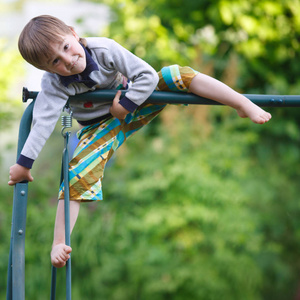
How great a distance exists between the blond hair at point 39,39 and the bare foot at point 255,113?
0.56 m

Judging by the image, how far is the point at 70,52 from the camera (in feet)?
4.45

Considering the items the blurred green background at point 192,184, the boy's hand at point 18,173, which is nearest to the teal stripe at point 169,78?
the boy's hand at point 18,173

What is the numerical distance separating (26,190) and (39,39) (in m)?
0.42

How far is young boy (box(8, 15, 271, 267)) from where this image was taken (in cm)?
134

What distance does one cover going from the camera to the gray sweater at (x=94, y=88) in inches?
54.1

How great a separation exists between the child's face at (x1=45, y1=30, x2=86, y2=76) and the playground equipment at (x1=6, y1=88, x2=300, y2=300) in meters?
0.09

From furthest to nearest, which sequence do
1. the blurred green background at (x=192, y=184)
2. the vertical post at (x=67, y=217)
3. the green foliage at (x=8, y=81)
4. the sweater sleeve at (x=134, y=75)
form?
1. the green foliage at (x=8, y=81)
2. the blurred green background at (x=192, y=184)
3. the sweater sleeve at (x=134, y=75)
4. the vertical post at (x=67, y=217)

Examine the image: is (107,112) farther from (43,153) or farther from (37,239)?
(43,153)

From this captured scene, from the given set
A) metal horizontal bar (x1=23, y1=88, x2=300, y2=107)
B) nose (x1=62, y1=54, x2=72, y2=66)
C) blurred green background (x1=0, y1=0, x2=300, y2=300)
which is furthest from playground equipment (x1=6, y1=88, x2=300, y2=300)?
blurred green background (x1=0, y1=0, x2=300, y2=300)

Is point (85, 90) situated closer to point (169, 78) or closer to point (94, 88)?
point (94, 88)

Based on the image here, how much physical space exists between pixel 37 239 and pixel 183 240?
1.08 m

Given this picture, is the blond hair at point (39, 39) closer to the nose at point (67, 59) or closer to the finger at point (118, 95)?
the nose at point (67, 59)

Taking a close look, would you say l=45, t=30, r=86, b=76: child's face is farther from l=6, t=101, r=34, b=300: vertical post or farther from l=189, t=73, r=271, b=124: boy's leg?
l=189, t=73, r=271, b=124: boy's leg

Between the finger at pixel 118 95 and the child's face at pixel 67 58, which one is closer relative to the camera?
the child's face at pixel 67 58
